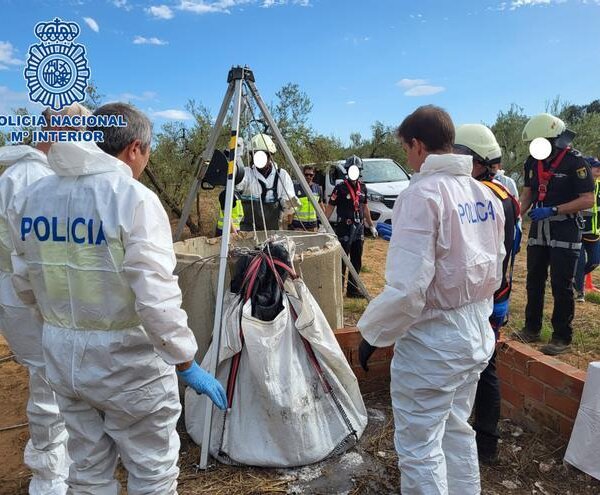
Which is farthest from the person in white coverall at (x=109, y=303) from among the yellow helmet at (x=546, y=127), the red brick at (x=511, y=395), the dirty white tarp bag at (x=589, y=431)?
the yellow helmet at (x=546, y=127)

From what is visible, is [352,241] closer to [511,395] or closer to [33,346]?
[511,395]

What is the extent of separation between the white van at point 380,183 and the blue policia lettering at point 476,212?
724 cm

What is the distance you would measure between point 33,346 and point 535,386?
2803 millimetres

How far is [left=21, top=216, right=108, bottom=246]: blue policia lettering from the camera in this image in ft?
5.53

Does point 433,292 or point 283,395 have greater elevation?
point 433,292

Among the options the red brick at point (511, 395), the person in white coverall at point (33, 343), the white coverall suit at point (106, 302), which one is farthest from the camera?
the red brick at point (511, 395)

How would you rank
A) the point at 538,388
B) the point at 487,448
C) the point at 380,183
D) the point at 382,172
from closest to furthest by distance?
1. the point at 487,448
2. the point at 538,388
3. the point at 380,183
4. the point at 382,172

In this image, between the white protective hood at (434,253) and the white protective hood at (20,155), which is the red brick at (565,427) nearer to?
the white protective hood at (434,253)

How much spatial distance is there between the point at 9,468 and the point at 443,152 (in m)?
3.01

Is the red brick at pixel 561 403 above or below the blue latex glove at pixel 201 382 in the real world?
below

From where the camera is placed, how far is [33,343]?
245 centimetres

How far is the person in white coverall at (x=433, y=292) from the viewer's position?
6.08 feet

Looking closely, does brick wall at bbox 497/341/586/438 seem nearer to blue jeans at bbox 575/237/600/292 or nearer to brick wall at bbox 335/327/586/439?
brick wall at bbox 335/327/586/439

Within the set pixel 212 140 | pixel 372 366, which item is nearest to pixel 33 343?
pixel 212 140
